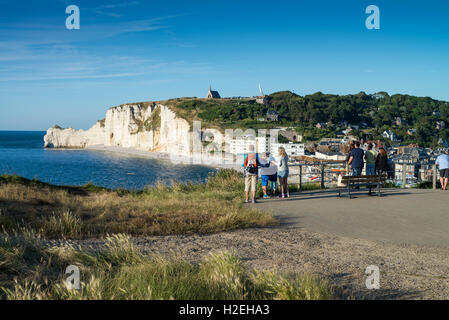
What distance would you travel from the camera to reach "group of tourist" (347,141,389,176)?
460 inches

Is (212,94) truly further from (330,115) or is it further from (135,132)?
(330,115)

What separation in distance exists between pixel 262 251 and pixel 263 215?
2.21 metres

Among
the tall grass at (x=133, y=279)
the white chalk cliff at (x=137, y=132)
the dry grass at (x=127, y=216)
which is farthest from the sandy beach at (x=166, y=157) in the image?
the tall grass at (x=133, y=279)

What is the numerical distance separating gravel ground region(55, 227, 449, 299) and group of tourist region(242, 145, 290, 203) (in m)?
3.00

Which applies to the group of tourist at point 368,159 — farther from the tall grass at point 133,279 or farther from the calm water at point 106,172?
the calm water at point 106,172

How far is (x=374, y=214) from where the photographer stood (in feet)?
28.4

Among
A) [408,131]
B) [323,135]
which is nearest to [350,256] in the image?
[323,135]

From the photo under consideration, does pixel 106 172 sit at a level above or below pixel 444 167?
below

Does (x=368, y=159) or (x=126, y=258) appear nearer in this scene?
(x=126, y=258)

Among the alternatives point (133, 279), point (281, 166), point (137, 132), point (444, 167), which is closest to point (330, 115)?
point (137, 132)

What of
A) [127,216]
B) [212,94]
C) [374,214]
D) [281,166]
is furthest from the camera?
[212,94]

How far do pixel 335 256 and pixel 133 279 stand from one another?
126 inches

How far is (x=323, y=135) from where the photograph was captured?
84.1 metres

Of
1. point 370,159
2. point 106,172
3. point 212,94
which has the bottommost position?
point 106,172
